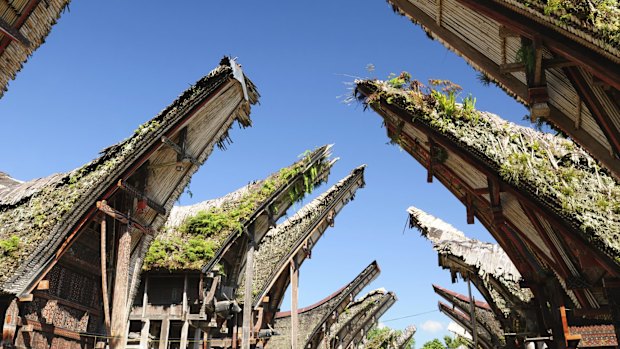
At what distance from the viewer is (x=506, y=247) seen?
10.7 m

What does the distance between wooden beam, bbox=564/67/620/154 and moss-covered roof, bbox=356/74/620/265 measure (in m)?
1.79

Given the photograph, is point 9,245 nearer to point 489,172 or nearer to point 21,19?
point 21,19

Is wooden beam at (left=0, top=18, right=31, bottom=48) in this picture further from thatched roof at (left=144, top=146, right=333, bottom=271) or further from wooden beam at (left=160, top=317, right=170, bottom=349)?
wooden beam at (left=160, top=317, right=170, bottom=349)

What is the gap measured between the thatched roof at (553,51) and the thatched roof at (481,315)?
41.8 ft

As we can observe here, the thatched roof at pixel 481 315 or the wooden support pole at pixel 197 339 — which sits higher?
the thatched roof at pixel 481 315

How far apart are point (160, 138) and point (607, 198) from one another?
790 cm

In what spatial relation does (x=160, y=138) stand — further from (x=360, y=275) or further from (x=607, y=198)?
(x=360, y=275)

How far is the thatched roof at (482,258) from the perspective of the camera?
495 inches

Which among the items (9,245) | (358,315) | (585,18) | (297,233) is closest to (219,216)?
(297,233)

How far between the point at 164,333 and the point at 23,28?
370 inches

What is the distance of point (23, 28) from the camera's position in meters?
7.22

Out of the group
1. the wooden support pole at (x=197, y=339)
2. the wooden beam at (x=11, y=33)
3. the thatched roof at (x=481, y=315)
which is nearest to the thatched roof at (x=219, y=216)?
the wooden support pole at (x=197, y=339)

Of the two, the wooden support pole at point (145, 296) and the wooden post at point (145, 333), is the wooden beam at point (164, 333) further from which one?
the wooden support pole at point (145, 296)

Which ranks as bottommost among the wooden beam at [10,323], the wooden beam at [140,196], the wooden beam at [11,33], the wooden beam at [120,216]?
the wooden beam at [10,323]
